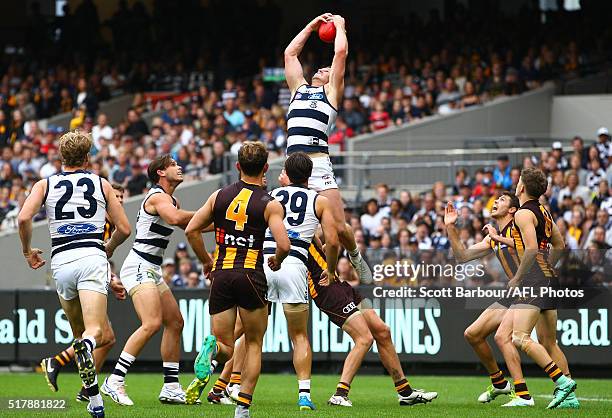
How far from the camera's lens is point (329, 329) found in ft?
58.7

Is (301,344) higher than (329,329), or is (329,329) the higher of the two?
(301,344)

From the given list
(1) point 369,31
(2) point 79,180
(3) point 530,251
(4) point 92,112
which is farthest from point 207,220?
(1) point 369,31

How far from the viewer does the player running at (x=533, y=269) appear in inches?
469

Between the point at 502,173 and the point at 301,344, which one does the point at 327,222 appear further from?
the point at 502,173

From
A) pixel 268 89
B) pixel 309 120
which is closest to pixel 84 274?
pixel 309 120

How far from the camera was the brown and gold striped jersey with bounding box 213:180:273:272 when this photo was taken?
33.4 ft

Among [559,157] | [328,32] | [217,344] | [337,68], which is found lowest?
[217,344]

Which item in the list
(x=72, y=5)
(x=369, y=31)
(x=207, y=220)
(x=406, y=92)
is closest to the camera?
(x=207, y=220)

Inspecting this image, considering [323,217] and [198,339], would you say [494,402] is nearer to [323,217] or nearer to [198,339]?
[323,217]

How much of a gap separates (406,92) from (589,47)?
444cm

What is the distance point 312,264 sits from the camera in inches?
499

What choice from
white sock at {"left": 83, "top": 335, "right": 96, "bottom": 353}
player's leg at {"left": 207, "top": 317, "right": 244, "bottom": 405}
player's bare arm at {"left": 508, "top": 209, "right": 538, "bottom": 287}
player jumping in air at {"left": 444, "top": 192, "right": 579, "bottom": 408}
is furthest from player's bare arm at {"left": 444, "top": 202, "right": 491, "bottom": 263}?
white sock at {"left": 83, "top": 335, "right": 96, "bottom": 353}

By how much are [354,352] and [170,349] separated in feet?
5.84

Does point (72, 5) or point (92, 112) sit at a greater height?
point (72, 5)
